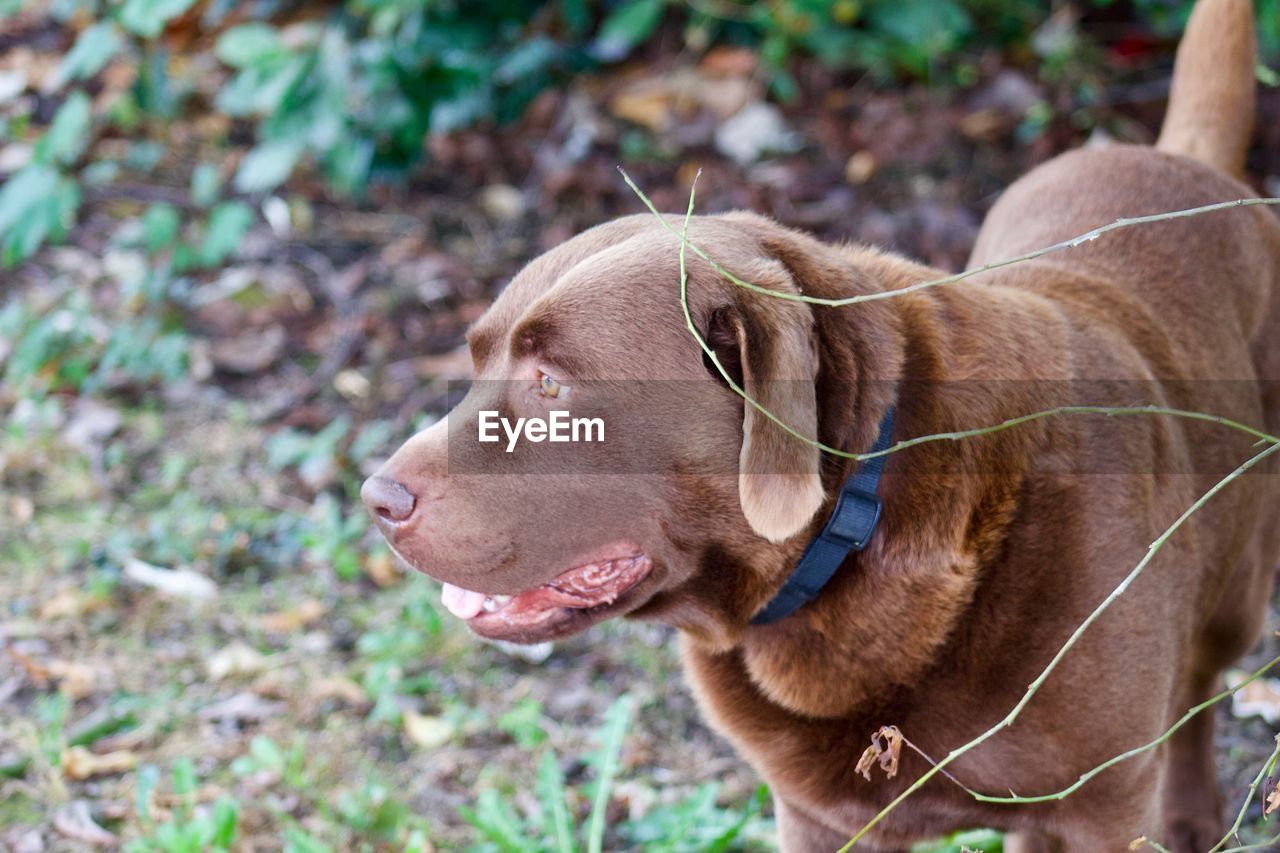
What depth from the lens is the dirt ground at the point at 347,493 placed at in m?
3.36

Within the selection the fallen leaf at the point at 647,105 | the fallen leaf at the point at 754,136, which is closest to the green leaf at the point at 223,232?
the fallen leaf at the point at 647,105

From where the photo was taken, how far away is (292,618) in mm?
4008

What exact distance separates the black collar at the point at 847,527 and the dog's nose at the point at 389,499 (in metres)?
0.68

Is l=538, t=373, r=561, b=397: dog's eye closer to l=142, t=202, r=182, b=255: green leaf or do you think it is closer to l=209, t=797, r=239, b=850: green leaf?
l=209, t=797, r=239, b=850: green leaf

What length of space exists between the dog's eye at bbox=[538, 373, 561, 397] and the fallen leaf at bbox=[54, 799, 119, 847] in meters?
1.65

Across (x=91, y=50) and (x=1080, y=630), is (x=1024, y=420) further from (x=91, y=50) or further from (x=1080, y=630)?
(x=91, y=50)

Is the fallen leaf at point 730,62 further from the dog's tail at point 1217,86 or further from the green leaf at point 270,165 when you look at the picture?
the dog's tail at point 1217,86

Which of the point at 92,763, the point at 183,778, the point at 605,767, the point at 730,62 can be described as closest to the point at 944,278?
the point at 605,767

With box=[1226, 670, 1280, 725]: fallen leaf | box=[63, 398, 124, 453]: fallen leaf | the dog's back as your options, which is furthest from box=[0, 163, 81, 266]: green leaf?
box=[1226, 670, 1280, 725]: fallen leaf

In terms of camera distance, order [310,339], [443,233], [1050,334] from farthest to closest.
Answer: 1. [443,233]
2. [310,339]
3. [1050,334]

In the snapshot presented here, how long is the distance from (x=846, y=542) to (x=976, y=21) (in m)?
4.60

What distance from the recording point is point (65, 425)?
5.04m

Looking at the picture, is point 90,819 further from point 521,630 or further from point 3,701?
point 521,630

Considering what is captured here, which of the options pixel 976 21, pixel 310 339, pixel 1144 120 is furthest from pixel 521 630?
pixel 976 21
